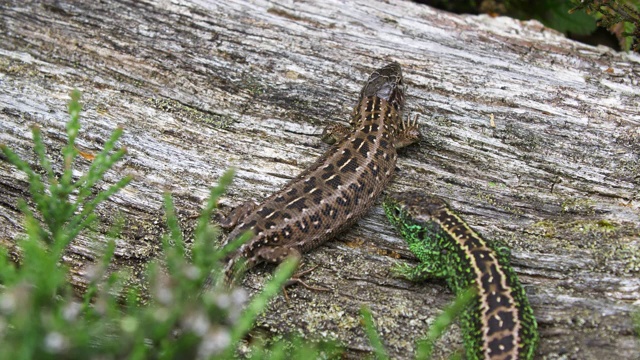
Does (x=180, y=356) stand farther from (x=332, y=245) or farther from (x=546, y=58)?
(x=546, y=58)

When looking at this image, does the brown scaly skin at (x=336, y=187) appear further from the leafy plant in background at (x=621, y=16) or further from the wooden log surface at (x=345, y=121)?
the leafy plant in background at (x=621, y=16)

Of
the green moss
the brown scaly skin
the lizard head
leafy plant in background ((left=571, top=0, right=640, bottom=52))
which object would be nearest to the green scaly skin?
the brown scaly skin

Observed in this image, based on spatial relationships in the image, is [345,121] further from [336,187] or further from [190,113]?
[190,113]

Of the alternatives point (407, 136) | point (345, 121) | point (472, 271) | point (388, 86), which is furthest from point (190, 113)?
point (472, 271)

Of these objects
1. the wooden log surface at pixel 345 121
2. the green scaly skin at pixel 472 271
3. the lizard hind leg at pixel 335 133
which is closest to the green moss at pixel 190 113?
the wooden log surface at pixel 345 121

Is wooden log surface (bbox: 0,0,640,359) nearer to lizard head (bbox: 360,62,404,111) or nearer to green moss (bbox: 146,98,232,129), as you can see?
green moss (bbox: 146,98,232,129)
